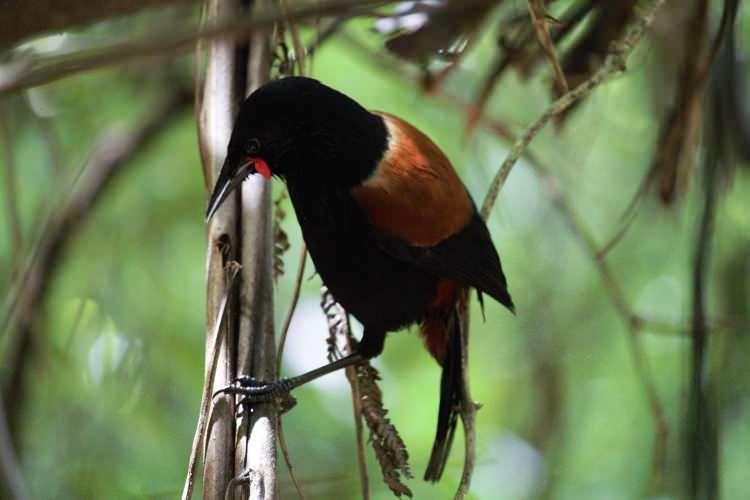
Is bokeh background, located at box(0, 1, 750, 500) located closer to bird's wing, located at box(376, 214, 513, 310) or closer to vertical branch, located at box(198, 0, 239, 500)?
bird's wing, located at box(376, 214, 513, 310)

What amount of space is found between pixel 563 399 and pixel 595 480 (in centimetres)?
49

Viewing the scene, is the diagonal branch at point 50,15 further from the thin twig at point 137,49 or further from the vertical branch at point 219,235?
the thin twig at point 137,49

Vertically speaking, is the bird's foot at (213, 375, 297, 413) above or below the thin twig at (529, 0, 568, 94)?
below

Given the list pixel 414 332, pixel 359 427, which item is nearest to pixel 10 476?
pixel 359 427

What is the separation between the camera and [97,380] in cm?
333

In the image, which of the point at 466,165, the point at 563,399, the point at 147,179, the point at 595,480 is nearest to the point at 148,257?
the point at 147,179

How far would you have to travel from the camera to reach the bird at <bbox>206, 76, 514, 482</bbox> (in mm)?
2529

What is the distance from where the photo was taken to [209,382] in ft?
5.92

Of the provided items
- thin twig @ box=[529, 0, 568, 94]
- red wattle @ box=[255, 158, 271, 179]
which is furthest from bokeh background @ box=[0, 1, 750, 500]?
red wattle @ box=[255, 158, 271, 179]

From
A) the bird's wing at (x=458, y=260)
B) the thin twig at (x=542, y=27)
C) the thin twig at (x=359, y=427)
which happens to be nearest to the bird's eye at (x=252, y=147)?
the bird's wing at (x=458, y=260)

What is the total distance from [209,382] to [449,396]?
114 cm

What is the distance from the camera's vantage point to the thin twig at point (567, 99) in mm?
2398

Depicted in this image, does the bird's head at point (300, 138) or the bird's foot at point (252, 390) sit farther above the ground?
the bird's head at point (300, 138)

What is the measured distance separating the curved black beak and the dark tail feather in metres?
0.80
